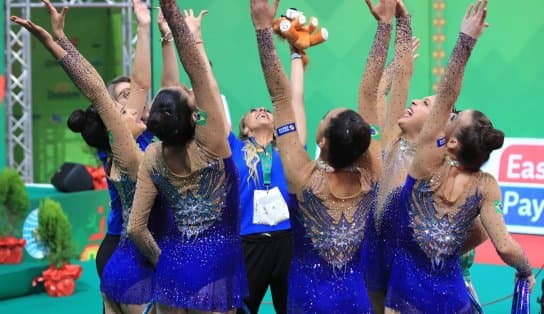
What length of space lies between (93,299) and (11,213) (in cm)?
107

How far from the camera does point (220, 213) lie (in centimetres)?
353

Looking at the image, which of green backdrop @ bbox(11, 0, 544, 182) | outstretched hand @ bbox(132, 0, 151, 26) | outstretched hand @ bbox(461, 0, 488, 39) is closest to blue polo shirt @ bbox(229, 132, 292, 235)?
outstretched hand @ bbox(132, 0, 151, 26)

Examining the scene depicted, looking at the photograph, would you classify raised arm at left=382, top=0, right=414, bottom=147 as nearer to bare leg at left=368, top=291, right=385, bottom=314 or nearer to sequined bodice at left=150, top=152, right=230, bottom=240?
bare leg at left=368, top=291, right=385, bottom=314

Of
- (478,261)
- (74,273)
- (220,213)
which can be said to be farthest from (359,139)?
(478,261)

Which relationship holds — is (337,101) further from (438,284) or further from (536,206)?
(438,284)

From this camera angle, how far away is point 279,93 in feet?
10.9

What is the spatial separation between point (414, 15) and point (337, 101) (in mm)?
1269

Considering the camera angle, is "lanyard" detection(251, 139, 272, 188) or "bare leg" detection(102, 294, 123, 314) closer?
"bare leg" detection(102, 294, 123, 314)

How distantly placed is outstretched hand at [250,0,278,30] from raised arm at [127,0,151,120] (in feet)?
3.59

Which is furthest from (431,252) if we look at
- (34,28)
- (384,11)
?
(34,28)

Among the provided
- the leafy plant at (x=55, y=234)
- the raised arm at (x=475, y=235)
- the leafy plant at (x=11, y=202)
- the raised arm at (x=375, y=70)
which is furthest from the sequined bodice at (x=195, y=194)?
the leafy plant at (x=11, y=202)

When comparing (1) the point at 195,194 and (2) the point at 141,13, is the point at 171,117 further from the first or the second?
(2) the point at 141,13

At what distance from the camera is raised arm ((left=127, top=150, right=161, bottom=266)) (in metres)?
3.57

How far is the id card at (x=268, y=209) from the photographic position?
4.92 meters
